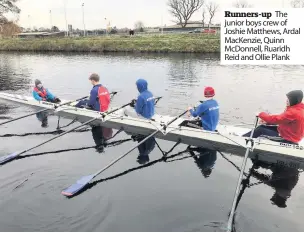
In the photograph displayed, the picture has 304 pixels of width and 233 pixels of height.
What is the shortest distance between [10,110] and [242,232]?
14975 mm

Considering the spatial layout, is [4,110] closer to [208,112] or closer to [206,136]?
[206,136]

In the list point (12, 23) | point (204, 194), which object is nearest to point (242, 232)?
point (204, 194)

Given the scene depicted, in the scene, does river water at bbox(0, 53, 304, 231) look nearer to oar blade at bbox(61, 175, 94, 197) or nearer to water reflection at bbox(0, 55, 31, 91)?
oar blade at bbox(61, 175, 94, 197)

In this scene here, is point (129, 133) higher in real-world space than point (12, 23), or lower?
lower

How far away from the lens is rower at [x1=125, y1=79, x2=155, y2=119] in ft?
41.7

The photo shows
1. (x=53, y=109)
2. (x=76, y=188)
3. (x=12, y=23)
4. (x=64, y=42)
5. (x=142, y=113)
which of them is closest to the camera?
(x=76, y=188)

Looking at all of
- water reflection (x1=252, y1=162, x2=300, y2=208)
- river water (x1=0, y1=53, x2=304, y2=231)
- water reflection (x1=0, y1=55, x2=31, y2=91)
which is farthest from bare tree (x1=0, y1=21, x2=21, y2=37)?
water reflection (x1=252, y1=162, x2=300, y2=208)

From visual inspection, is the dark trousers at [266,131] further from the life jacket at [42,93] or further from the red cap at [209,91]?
the life jacket at [42,93]

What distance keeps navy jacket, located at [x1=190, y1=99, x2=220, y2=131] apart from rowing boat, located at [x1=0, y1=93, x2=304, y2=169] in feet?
0.88

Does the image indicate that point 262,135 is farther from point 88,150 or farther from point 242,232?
point 88,150

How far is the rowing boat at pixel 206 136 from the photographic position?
33.8ft

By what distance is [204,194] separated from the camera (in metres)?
8.91

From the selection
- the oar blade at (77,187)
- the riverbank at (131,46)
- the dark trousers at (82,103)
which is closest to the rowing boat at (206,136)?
the dark trousers at (82,103)

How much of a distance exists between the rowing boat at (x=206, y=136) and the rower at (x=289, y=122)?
0.27 m
